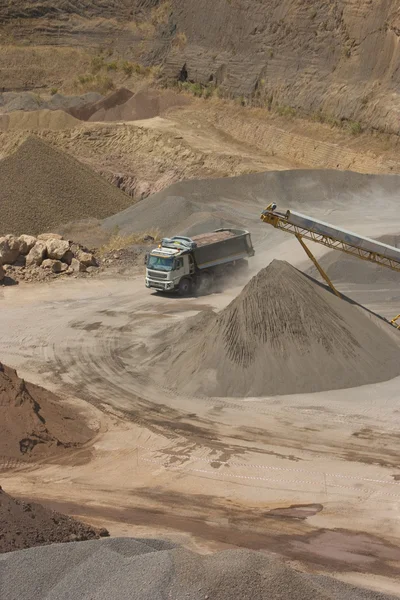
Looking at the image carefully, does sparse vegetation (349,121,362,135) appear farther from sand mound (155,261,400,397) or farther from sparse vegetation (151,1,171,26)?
sand mound (155,261,400,397)

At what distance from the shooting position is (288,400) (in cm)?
2183

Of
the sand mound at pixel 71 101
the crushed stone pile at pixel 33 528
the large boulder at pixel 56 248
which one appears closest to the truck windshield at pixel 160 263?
the large boulder at pixel 56 248

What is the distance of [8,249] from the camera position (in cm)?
3462

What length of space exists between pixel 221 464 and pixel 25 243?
735 inches

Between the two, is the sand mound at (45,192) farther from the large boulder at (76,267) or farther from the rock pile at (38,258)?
the large boulder at (76,267)

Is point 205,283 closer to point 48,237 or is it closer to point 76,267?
point 76,267

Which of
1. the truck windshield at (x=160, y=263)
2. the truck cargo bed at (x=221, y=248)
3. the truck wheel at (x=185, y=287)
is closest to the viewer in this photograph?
the truck windshield at (x=160, y=263)

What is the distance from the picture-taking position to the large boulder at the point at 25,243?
3494cm

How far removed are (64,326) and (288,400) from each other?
9.49 m

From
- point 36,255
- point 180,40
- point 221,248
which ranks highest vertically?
point 180,40

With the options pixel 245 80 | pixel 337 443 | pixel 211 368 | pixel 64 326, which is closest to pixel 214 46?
pixel 245 80

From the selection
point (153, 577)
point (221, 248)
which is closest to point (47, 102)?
point (221, 248)

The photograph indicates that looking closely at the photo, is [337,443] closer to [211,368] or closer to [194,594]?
[211,368]

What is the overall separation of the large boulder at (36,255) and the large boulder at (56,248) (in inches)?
7.8
